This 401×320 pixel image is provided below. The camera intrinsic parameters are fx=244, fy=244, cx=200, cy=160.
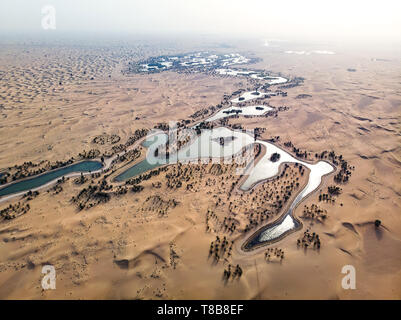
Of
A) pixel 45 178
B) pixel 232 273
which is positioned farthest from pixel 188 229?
pixel 45 178

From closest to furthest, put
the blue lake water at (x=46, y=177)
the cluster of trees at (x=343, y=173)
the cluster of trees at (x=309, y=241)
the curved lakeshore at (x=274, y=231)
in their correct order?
the cluster of trees at (x=309, y=241)
the curved lakeshore at (x=274, y=231)
the blue lake water at (x=46, y=177)
the cluster of trees at (x=343, y=173)

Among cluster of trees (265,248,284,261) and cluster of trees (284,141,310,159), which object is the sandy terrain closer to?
cluster of trees (265,248,284,261)

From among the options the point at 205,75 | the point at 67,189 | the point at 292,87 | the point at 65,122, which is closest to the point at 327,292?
the point at 67,189

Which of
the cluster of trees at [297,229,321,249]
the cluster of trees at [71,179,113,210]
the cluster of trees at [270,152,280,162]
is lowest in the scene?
the cluster of trees at [297,229,321,249]

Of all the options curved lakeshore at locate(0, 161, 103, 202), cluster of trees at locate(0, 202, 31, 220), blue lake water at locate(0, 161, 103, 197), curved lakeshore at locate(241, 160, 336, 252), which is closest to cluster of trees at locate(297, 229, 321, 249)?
curved lakeshore at locate(241, 160, 336, 252)

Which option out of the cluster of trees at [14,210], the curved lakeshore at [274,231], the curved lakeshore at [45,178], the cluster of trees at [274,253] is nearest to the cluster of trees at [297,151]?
the curved lakeshore at [274,231]

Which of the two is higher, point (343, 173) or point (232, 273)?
point (343, 173)

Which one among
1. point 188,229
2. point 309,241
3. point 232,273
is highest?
point 188,229

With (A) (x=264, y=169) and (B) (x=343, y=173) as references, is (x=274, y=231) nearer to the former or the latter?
(A) (x=264, y=169)

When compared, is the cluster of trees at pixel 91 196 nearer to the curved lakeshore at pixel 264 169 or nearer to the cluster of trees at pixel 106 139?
the curved lakeshore at pixel 264 169

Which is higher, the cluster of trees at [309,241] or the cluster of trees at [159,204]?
the cluster of trees at [159,204]

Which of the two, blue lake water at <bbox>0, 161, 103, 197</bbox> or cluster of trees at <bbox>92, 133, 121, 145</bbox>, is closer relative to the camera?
blue lake water at <bbox>0, 161, 103, 197</bbox>

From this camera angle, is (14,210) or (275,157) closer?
(14,210)

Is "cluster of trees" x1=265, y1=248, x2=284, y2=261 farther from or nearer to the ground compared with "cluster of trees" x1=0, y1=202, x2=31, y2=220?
nearer to the ground
